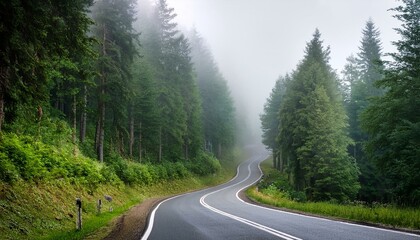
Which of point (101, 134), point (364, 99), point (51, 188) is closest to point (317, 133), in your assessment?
point (364, 99)

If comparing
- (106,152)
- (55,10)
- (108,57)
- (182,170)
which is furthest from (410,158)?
(182,170)

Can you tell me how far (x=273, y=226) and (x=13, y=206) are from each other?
8.45m

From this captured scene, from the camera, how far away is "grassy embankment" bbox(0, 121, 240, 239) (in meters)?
10.3

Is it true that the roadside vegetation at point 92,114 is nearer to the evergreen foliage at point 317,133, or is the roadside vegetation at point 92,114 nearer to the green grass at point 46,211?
the green grass at point 46,211

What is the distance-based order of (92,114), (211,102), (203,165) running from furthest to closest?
(211,102) → (203,165) → (92,114)

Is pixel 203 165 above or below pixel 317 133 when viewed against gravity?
below

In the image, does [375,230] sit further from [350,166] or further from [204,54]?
[204,54]

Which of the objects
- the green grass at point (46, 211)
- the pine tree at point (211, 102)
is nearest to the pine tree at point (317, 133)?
the green grass at point (46, 211)

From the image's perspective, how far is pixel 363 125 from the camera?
21.2m

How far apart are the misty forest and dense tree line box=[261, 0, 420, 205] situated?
4.0 inches

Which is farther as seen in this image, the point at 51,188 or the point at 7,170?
the point at 51,188

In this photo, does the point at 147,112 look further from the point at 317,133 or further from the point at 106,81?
the point at 317,133

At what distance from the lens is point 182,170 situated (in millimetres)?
41938

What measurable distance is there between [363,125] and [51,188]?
18.6 metres
